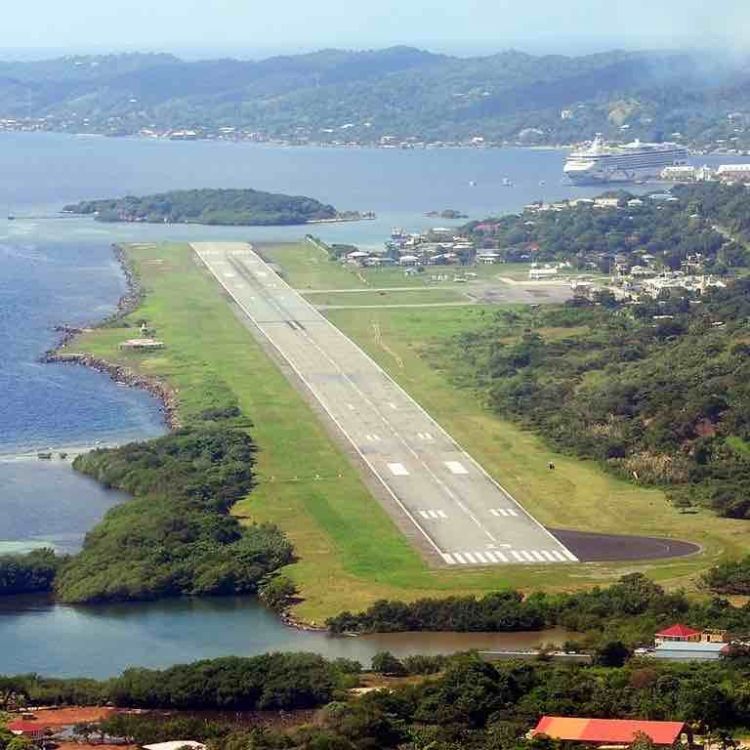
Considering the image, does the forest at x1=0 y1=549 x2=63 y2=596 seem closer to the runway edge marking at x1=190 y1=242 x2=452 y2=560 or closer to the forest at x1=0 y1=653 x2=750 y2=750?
the forest at x1=0 y1=653 x2=750 y2=750

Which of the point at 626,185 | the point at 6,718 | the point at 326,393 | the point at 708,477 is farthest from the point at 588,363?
the point at 626,185

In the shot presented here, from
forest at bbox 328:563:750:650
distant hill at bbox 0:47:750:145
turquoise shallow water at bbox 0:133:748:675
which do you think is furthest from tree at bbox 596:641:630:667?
distant hill at bbox 0:47:750:145

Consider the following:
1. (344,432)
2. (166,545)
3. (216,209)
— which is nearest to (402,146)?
(216,209)

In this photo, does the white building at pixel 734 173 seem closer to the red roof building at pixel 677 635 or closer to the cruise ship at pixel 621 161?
the cruise ship at pixel 621 161

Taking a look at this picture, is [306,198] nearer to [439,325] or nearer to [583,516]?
[439,325]

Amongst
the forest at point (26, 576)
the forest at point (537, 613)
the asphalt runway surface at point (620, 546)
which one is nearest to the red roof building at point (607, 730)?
the forest at point (537, 613)

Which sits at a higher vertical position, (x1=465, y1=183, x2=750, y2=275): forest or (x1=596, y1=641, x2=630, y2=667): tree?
(x1=465, y1=183, x2=750, y2=275): forest
